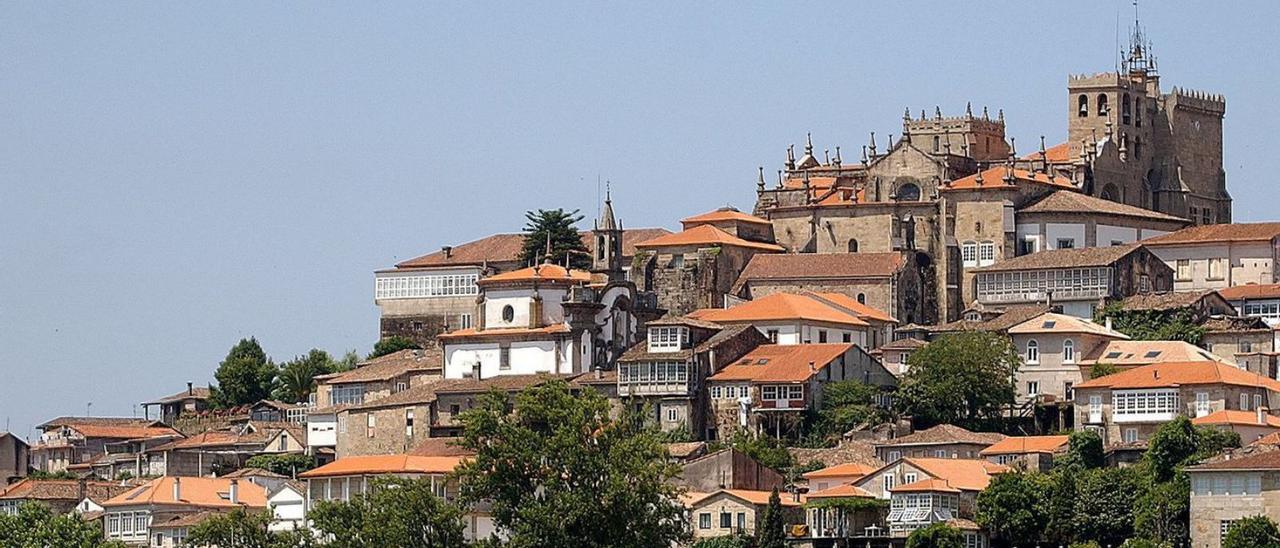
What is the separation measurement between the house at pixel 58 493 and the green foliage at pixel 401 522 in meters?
24.1

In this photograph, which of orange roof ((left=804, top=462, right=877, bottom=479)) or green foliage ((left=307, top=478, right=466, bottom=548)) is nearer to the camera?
green foliage ((left=307, top=478, right=466, bottom=548))

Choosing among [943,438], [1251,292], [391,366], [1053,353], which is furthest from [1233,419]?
[391,366]

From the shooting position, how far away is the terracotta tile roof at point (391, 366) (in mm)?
119188

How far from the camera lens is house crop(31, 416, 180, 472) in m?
132

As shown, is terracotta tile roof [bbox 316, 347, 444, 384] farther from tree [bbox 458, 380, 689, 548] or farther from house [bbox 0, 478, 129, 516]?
tree [bbox 458, 380, 689, 548]

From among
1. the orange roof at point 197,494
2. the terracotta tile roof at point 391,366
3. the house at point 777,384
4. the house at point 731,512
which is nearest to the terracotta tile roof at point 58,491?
the orange roof at point 197,494

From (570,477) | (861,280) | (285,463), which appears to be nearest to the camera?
(570,477)

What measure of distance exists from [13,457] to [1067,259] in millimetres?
42367

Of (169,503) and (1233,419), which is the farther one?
(169,503)

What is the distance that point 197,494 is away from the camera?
110062mm

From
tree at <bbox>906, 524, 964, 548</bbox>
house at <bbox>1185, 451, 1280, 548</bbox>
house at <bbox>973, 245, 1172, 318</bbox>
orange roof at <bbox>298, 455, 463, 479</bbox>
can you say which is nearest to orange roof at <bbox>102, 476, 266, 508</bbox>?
orange roof at <bbox>298, 455, 463, 479</bbox>

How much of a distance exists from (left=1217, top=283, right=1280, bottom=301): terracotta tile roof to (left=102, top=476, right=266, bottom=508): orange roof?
1310 inches

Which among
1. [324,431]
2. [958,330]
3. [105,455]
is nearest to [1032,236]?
[958,330]

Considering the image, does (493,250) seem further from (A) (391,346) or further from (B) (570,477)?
(B) (570,477)
